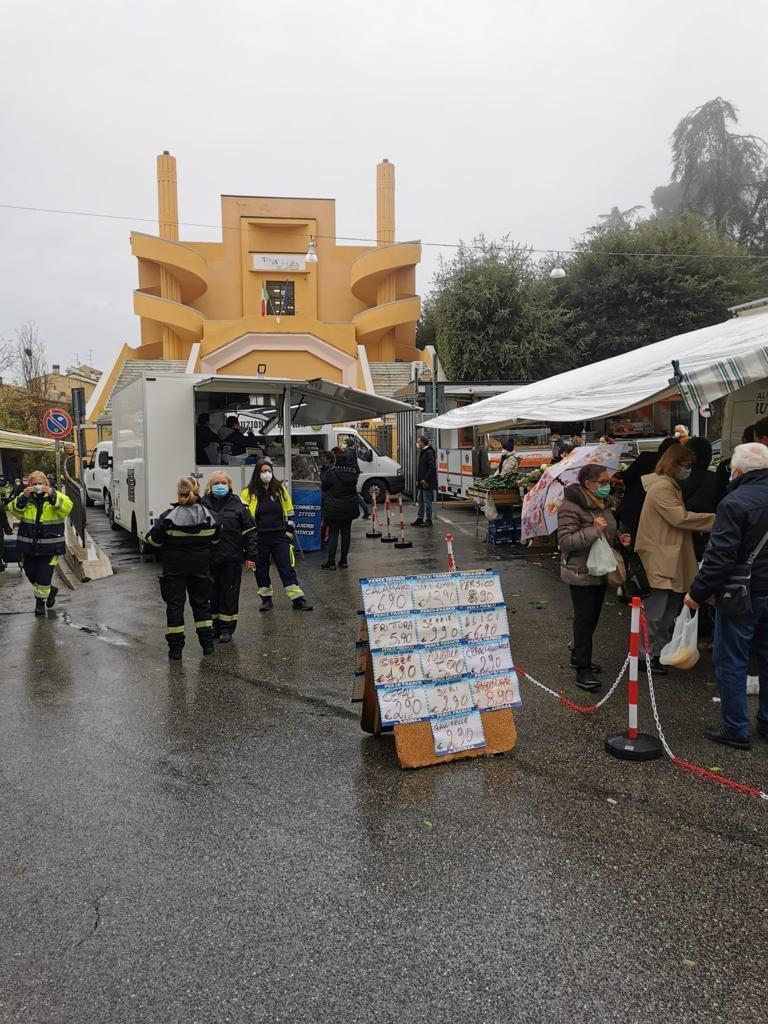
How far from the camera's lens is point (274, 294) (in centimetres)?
4016

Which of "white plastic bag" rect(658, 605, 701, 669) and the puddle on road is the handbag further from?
the puddle on road

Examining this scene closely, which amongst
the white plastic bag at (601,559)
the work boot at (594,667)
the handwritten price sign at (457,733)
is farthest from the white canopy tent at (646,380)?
the handwritten price sign at (457,733)

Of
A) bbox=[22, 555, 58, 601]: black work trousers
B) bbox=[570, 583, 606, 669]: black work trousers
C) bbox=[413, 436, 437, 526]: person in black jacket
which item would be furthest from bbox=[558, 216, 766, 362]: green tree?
bbox=[570, 583, 606, 669]: black work trousers

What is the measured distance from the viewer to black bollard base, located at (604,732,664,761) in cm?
469

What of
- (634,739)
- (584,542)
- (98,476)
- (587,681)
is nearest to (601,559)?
(584,542)

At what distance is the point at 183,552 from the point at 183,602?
0.52 m

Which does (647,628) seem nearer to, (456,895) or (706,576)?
(706,576)

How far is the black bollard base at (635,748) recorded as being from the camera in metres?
4.69

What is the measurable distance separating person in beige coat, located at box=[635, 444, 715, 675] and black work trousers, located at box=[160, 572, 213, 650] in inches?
157

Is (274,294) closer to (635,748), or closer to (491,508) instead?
(491,508)

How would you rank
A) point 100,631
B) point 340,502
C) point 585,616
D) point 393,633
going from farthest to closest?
point 340,502 → point 100,631 → point 585,616 → point 393,633

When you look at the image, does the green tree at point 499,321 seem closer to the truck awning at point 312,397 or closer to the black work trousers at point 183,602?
the truck awning at point 312,397

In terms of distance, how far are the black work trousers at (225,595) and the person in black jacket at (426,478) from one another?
872cm

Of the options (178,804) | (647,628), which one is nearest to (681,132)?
(647,628)
